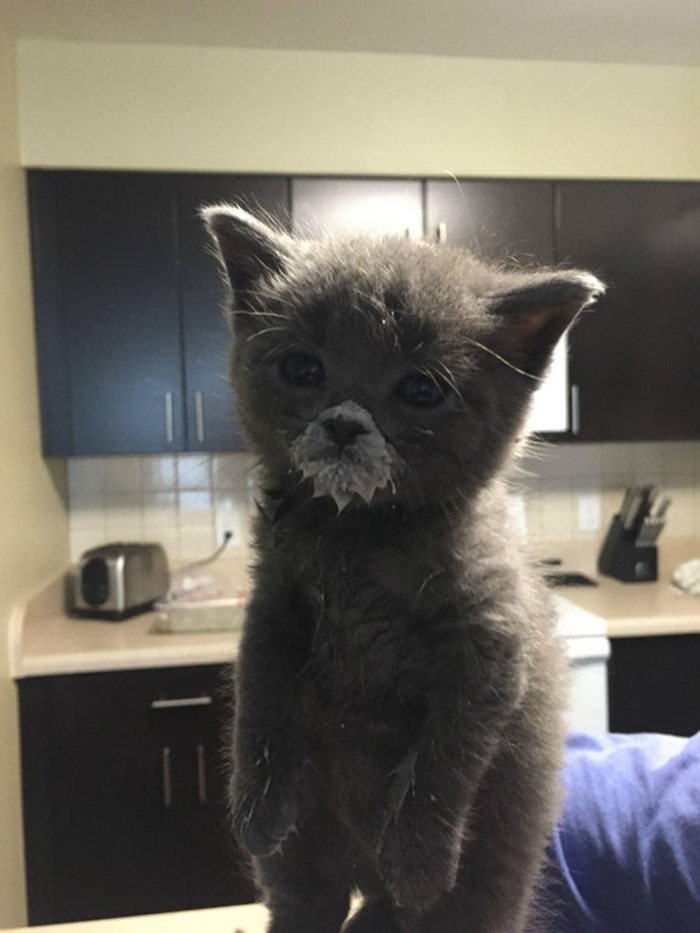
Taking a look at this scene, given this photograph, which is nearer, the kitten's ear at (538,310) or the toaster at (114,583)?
the kitten's ear at (538,310)

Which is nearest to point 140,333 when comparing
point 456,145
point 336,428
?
point 456,145

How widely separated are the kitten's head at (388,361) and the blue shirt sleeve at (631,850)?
525mm

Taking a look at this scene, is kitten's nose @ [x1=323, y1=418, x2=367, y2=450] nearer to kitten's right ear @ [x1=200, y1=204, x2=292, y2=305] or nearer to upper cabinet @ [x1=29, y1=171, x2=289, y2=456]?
kitten's right ear @ [x1=200, y1=204, x2=292, y2=305]

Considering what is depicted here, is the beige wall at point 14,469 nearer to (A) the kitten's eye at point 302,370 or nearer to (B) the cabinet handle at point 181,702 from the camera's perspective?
(B) the cabinet handle at point 181,702

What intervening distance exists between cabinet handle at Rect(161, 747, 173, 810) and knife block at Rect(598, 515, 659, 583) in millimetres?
1497

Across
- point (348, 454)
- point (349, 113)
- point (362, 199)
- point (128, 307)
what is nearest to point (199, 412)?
point (128, 307)

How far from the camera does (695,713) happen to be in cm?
214

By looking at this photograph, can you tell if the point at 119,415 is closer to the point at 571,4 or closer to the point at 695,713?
the point at 571,4

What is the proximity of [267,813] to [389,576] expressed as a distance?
0.15m

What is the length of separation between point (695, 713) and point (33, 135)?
2.41 metres

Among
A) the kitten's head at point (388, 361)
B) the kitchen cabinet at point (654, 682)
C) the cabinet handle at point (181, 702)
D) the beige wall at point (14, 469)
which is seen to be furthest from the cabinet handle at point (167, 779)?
the kitten's head at point (388, 361)

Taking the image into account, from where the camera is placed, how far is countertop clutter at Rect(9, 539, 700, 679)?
6.20 ft

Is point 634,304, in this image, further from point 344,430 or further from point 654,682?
point 344,430

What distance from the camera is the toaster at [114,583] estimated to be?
2.20 m
